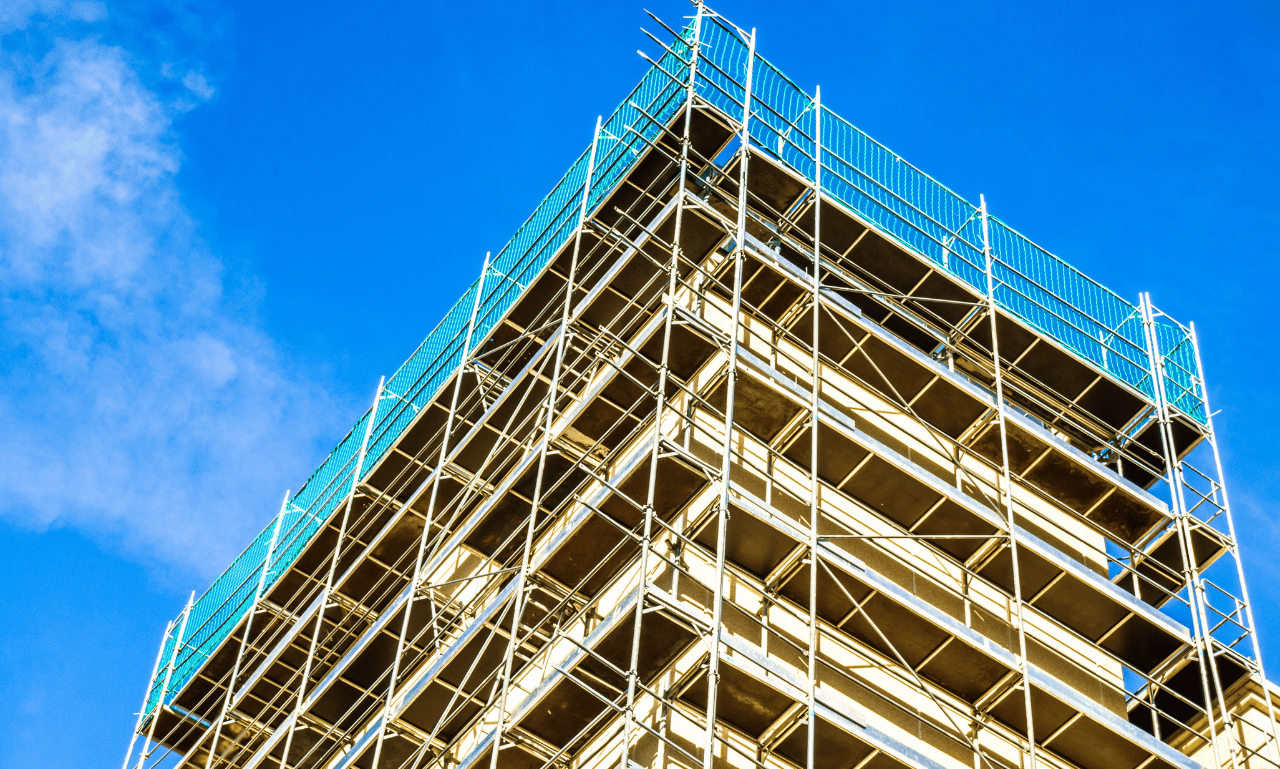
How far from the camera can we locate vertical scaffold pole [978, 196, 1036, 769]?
68.0 feet

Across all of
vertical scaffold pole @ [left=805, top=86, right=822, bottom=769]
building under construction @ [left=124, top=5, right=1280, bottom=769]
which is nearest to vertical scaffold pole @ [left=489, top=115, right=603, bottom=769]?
building under construction @ [left=124, top=5, right=1280, bottom=769]

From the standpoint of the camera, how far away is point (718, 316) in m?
26.1

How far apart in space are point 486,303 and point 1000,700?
47.9 ft

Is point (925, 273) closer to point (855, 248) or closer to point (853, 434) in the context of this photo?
point (855, 248)

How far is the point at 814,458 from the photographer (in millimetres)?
21422

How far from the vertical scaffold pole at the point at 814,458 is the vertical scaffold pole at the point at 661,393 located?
2016mm

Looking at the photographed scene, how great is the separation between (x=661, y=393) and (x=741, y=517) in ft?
7.23

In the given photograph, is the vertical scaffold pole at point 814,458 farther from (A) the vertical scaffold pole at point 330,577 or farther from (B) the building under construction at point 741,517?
(A) the vertical scaffold pole at point 330,577

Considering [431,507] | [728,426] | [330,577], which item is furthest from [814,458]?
[330,577]

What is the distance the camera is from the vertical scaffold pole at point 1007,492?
68.0ft

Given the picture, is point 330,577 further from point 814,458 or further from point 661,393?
point 814,458

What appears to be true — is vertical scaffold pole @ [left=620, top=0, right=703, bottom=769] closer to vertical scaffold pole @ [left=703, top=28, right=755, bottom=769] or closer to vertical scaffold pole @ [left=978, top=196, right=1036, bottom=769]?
vertical scaffold pole @ [left=703, top=28, right=755, bottom=769]

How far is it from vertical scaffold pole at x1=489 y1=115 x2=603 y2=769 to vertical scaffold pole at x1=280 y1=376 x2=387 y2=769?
14.5 ft

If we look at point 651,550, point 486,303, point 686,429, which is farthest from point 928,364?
point 486,303
